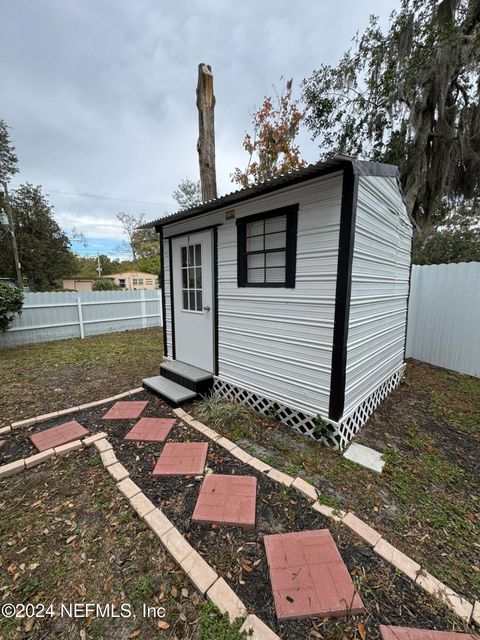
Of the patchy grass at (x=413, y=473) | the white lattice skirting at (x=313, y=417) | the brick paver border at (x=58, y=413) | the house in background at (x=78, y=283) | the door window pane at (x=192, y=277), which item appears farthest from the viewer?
the house in background at (x=78, y=283)

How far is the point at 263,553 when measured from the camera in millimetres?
1607

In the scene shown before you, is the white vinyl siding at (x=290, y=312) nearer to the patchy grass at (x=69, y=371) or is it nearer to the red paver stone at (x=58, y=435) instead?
the red paver stone at (x=58, y=435)

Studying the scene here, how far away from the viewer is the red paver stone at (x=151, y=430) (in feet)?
9.15

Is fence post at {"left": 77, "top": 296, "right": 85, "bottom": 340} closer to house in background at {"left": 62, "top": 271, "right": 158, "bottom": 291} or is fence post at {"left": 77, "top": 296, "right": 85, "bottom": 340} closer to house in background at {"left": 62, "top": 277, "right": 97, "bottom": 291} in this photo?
house in background at {"left": 62, "top": 271, "right": 158, "bottom": 291}

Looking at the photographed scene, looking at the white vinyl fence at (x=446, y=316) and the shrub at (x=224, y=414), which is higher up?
the white vinyl fence at (x=446, y=316)

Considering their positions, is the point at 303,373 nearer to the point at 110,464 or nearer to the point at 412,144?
the point at 110,464

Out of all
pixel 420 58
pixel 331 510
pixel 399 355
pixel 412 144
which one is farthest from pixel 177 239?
pixel 420 58

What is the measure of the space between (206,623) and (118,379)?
389cm

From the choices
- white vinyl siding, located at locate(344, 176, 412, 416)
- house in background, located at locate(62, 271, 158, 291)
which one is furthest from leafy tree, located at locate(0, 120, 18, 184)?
white vinyl siding, located at locate(344, 176, 412, 416)

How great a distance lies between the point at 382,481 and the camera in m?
2.29

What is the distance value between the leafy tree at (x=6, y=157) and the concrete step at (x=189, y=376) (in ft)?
68.1

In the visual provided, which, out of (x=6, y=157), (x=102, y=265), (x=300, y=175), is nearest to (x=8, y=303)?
(x=300, y=175)

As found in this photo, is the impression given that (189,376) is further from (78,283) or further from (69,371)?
(78,283)

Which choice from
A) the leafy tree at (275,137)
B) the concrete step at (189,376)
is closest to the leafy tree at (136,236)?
the leafy tree at (275,137)
